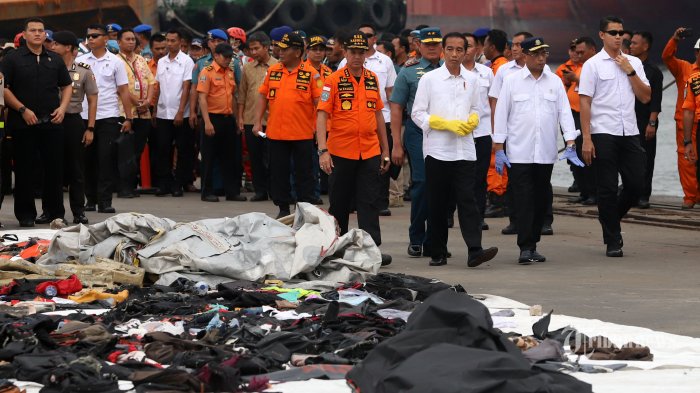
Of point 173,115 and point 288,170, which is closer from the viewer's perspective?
point 288,170

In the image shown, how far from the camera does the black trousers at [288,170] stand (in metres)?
15.7

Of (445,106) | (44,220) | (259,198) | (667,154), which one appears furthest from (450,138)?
(667,154)

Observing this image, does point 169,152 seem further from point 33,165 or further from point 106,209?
point 33,165

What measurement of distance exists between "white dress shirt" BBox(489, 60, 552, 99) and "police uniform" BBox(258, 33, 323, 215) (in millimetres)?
2090

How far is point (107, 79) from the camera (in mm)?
17484

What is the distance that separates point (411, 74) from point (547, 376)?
703 centimetres

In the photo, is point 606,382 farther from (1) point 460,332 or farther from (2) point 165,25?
(2) point 165,25

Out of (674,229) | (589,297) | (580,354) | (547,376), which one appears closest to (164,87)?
(674,229)

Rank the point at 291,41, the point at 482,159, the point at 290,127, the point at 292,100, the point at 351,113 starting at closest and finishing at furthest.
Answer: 1. the point at 351,113
2. the point at 482,159
3. the point at 291,41
4. the point at 290,127
5. the point at 292,100

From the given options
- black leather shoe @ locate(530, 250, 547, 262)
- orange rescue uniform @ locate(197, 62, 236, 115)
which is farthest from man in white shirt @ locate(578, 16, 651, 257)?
orange rescue uniform @ locate(197, 62, 236, 115)

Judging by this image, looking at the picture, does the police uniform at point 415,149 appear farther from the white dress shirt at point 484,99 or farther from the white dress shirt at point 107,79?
the white dress shirt at point 107,79

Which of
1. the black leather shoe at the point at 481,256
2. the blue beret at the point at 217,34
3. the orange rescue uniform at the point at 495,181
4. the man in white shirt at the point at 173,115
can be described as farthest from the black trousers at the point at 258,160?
the black leather shoe at the point at 481,256

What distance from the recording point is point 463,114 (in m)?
12.1

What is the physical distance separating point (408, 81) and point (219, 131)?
20.5 ft
